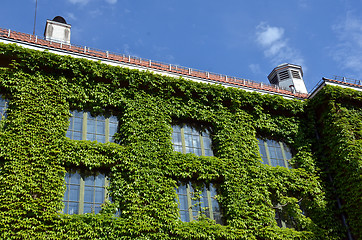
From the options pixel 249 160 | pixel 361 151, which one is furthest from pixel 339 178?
pixel 249 160

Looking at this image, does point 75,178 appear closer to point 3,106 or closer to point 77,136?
point 77,136

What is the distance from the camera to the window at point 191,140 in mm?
17797

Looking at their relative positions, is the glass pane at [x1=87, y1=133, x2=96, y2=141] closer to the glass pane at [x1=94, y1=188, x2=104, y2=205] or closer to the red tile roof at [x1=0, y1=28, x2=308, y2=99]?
the glass pane at [x1=94, y1=188, x2=104, y2=205]

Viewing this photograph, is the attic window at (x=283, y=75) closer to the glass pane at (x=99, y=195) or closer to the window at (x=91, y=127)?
the window at (x=91, y=127)

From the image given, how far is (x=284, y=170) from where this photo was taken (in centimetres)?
1828

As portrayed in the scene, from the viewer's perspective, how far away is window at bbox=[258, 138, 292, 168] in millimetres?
19125

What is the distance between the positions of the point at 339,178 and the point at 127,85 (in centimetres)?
1104

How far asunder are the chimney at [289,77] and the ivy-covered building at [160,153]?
7.77 m

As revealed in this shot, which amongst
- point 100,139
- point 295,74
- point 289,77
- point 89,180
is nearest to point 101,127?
point 100,139

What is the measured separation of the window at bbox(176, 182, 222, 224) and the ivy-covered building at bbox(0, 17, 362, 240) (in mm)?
47

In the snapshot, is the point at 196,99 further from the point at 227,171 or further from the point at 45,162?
the point at 45,162

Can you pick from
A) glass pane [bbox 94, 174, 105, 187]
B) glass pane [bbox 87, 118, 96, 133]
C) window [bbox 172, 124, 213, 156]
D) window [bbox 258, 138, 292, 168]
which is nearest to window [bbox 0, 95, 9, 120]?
glass pane [bbox 87, 118, 96, 133]

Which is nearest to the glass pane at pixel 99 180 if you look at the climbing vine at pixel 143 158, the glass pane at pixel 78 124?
the climbing vine at pixel 143 158

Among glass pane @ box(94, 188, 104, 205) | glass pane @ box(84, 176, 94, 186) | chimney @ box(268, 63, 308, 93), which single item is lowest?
glass pane @ box(94, 188, 104, 205)
